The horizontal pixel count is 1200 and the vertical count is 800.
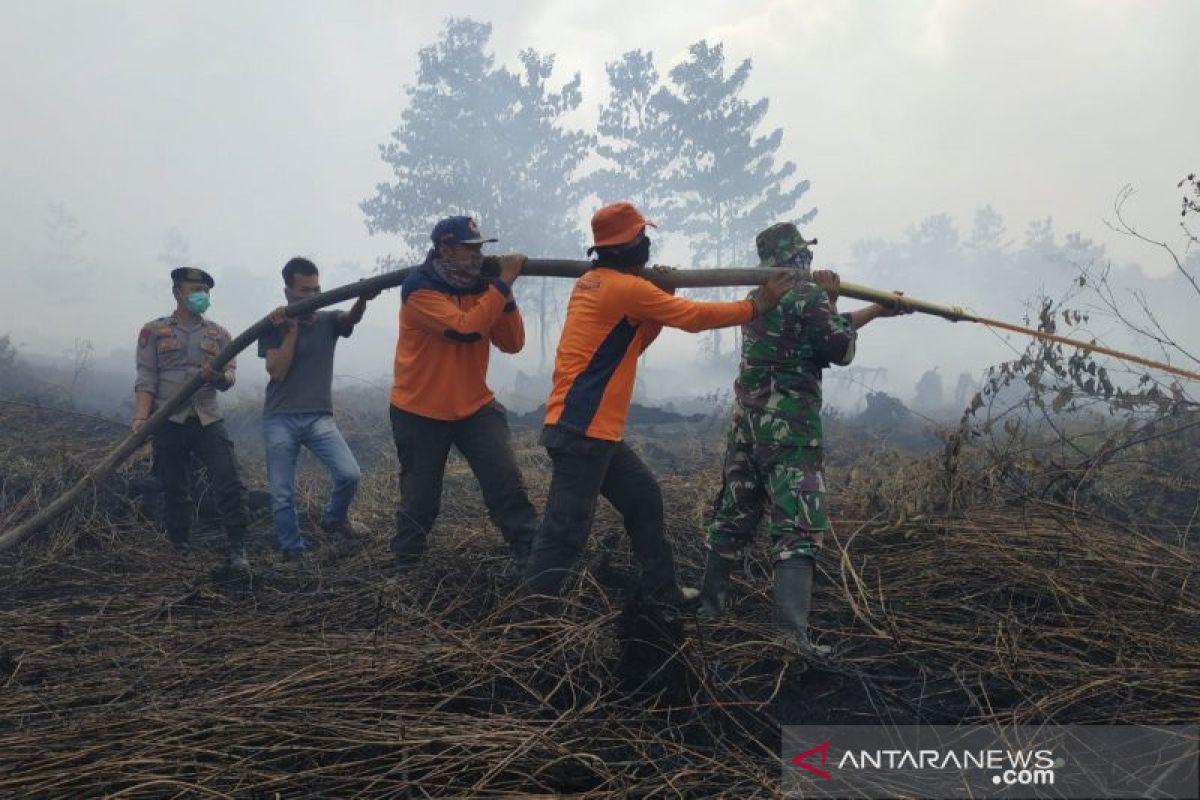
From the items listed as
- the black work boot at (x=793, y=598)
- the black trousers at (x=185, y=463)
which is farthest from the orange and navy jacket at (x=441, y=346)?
the black work boot at (x=793, y=598)

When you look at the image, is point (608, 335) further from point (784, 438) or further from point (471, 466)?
point (471, 466)

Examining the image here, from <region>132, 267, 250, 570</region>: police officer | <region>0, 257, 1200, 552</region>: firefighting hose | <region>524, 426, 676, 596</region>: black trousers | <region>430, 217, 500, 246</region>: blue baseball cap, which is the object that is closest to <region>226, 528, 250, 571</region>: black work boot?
<region>132, 267, 250, 570</region>: police officer

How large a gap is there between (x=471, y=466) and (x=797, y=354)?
1806 millimetres

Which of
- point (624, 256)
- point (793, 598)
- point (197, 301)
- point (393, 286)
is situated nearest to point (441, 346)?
point (393, 286)

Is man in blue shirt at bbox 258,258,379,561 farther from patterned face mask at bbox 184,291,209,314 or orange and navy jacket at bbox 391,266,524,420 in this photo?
orange and navy jacket at bbox 391,266,524,420

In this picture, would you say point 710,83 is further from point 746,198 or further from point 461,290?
point 461,290

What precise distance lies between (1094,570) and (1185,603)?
373 millimetres

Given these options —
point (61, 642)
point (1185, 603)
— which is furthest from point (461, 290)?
point (1185, 603)

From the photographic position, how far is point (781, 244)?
3439 millimetres

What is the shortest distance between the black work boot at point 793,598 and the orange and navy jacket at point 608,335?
0.91 meters

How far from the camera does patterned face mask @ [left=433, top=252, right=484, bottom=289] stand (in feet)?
12.6

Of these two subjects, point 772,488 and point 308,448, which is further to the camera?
point 308,448

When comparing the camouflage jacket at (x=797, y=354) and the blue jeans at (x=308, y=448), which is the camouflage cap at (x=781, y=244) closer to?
the camouflage jacket at (x=797, y=354)

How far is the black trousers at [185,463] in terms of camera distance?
4.77 meters
